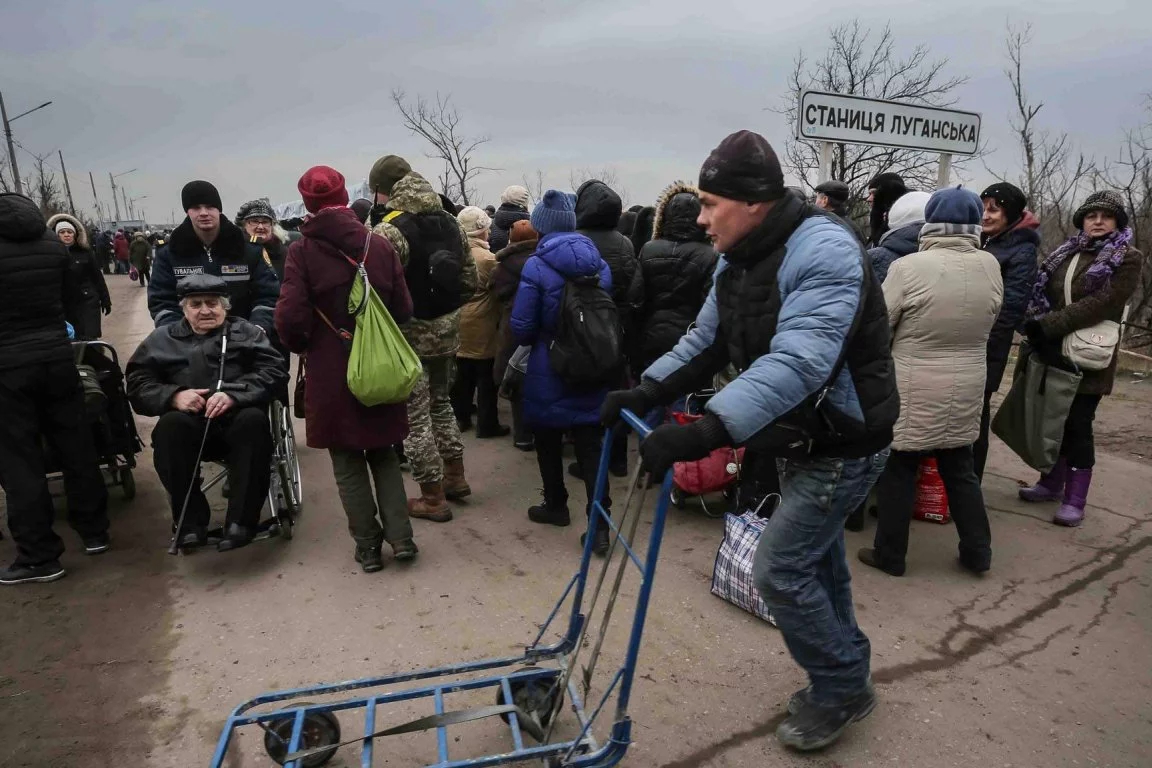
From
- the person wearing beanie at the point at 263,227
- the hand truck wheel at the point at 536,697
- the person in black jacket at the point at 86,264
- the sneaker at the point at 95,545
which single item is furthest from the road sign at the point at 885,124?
the person in black jacket at the point at 86,264

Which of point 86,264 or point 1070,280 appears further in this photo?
point 86,264

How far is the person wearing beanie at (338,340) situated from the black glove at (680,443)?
2028mm

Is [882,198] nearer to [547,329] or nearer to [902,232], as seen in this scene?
[902,232]

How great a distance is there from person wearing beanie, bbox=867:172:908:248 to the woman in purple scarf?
39.2 inches

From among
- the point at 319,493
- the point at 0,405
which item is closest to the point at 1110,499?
the point at 319,493

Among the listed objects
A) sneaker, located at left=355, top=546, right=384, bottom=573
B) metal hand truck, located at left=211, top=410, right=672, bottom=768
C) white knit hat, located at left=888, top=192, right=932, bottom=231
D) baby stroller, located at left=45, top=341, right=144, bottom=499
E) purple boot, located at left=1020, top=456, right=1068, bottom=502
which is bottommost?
purple boot, located at left=1020, top=456, right=1068, bottom=502

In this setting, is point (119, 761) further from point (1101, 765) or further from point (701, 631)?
point (1101, 765)

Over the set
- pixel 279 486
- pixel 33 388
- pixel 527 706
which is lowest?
pixel 527 706

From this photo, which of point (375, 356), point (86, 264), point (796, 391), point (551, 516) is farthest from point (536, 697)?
point (86, 264)

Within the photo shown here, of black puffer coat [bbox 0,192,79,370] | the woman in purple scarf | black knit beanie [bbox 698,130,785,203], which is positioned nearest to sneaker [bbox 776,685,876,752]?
black knit beanie [bbox 698,130,785,203]

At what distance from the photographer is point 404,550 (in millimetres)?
3838

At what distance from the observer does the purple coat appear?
3.50 m

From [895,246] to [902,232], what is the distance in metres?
0.09

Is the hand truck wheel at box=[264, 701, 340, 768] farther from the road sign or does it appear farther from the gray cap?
the road sign
